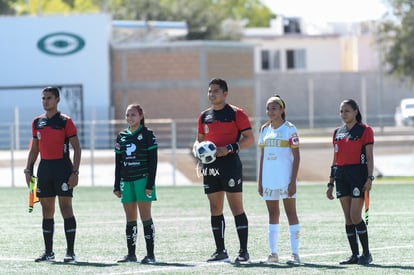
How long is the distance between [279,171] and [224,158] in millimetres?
632

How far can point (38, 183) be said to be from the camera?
12.6 m

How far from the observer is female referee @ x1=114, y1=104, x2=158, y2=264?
487 inches

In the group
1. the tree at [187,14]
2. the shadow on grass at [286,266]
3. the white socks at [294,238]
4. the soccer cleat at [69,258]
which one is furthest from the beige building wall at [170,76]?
the shadow on grass at [286,266]

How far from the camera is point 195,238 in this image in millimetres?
14945

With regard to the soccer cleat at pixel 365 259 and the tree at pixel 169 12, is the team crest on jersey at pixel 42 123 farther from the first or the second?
the tree at pixel 169 12

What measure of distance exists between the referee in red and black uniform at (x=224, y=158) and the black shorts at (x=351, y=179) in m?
1.02

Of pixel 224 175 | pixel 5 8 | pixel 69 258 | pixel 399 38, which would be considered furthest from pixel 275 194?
pixel 5 8

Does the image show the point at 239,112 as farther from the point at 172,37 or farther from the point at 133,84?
the point at 172,37

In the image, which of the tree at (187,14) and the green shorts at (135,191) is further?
the tree at (187,14)

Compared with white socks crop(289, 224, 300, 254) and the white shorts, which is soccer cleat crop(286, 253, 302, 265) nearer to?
white socks crop(289, 224, 300, 254)

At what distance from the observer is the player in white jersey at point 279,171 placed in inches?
478

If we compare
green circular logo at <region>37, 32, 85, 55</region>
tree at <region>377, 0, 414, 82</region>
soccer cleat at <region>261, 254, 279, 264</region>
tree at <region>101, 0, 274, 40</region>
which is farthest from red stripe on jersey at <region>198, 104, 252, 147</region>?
tree at <region>101, 0, 274, 40</region>

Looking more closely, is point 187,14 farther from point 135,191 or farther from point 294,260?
point 294,260

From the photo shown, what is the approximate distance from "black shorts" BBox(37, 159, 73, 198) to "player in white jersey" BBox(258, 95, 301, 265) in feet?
7.03
